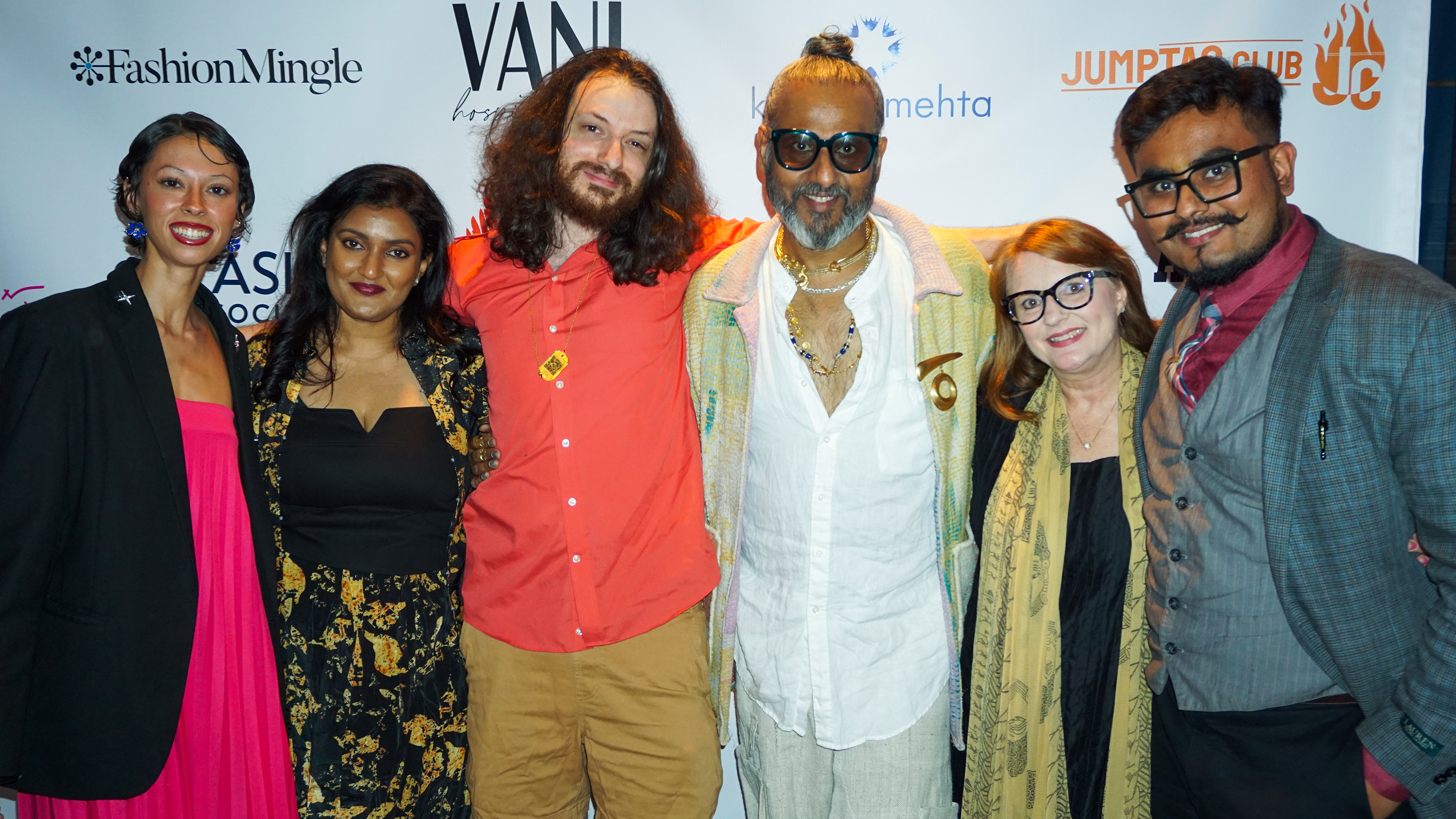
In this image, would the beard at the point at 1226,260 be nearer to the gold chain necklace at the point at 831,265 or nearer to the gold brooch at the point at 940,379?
the gold brooch at the point at 940,379

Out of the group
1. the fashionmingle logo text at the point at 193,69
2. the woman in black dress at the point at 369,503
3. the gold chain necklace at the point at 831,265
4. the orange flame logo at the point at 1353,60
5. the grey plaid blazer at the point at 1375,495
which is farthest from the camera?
the fashionmingle logo text at the point at 193,69

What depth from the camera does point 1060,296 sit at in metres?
2.08

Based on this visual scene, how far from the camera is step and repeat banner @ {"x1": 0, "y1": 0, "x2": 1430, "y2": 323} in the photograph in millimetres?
2773

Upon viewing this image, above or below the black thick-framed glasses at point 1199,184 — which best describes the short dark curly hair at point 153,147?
above

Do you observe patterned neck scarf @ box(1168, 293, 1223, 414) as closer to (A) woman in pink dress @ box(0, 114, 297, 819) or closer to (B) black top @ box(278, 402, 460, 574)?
(B) black top @ box(278, 402, 460, 574)

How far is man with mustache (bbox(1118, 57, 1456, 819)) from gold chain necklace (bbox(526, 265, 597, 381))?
1.41m

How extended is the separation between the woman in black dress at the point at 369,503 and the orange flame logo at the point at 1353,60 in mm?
2871

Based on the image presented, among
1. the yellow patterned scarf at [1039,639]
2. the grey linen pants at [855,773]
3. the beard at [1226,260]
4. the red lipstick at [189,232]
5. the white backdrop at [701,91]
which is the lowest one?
the grey linen pants at [855,773]

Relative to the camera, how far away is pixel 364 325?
2434 millimetres

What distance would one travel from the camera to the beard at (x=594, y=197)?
7.77ft

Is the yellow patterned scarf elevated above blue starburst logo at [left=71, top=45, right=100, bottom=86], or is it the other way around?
blue starburst logo at [left=71, top=45, right=100, bottom=86]

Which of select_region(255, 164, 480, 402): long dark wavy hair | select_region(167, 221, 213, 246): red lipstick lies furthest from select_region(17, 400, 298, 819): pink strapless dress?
select_region(167, 221, 213, 246): red lipstick

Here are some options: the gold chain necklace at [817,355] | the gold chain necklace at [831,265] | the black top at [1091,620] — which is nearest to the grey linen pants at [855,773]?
the black top at [1091,620]

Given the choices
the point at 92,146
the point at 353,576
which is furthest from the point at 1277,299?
the point at 92,146
